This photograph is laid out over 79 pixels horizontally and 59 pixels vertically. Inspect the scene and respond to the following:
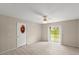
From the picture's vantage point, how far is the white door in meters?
6.00

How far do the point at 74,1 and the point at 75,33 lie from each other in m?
5.54

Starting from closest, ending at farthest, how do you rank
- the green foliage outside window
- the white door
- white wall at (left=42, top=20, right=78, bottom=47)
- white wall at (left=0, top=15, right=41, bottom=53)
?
white wall at (left=0, top=15, right=41, bottom=53)
the white door
white wall at (left=42, top=20, right=78, bottom=47)
the green foliage outside window

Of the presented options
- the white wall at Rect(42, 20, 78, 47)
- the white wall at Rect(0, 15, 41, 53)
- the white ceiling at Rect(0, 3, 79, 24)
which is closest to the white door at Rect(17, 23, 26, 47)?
the white wall at Rect(0, 15, 41, 53)

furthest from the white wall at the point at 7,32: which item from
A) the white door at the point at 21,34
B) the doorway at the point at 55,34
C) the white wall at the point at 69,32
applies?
the doorway at the point at 55,34

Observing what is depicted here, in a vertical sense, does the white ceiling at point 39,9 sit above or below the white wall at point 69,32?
above

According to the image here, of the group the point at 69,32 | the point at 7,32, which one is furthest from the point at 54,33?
the point at 7,32

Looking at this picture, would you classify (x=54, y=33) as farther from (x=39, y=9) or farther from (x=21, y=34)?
(x=39, y=9)

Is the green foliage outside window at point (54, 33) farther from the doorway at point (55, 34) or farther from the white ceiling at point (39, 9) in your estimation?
the white ceiling at point (39, 9)

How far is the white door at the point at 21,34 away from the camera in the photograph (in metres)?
6.00

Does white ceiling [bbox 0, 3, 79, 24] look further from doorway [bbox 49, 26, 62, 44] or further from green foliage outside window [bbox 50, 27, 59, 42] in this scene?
green foliage outside window [bbox 50, 27, 59, 42]

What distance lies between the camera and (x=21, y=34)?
255 inches

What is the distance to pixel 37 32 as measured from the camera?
29.3 feet
